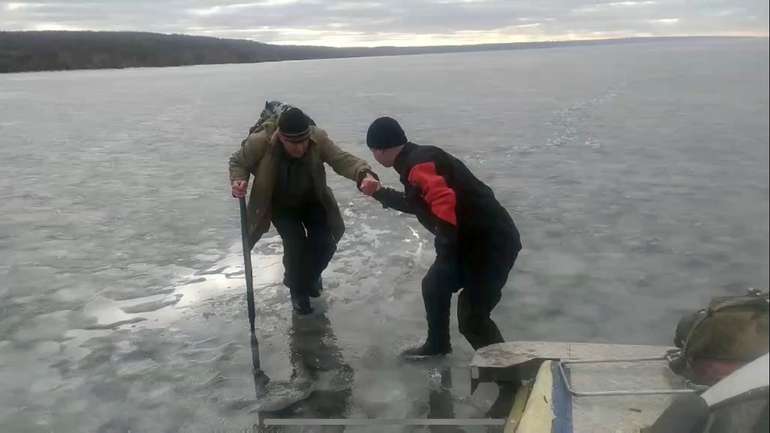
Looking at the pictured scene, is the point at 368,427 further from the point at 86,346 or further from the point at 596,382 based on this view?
the point at 86,346

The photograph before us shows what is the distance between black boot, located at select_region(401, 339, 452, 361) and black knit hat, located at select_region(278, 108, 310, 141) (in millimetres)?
1651

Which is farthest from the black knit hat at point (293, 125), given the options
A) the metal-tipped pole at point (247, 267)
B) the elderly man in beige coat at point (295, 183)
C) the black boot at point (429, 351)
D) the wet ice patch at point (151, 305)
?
the wet ice patch at point (151, 305)

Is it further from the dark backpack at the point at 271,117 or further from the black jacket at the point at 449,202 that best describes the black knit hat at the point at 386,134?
the dark backpack at the point at 271,117

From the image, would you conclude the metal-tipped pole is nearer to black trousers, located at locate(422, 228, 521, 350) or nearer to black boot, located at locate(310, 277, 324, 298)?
black boot, located at locate(310, 277, 324, 298)

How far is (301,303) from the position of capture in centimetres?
582

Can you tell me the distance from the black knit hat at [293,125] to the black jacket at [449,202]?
1.07 meters

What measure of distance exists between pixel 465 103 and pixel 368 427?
2622cm

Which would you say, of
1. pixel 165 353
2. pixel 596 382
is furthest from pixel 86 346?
pixel 596 382

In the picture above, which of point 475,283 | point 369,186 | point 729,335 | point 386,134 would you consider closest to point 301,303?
point 369,186

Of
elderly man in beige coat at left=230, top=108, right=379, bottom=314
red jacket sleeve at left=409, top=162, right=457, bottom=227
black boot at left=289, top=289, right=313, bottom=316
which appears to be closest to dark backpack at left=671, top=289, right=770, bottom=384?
red jacket sleeve at left=409, top=162, right=457, bottom=227

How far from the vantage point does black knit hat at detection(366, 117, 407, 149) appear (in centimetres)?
418

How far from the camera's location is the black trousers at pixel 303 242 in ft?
18.2

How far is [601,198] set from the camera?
9.73 meters

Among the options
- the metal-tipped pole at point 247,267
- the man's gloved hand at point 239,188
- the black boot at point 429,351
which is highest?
the man's gloved hand at point 239,188
